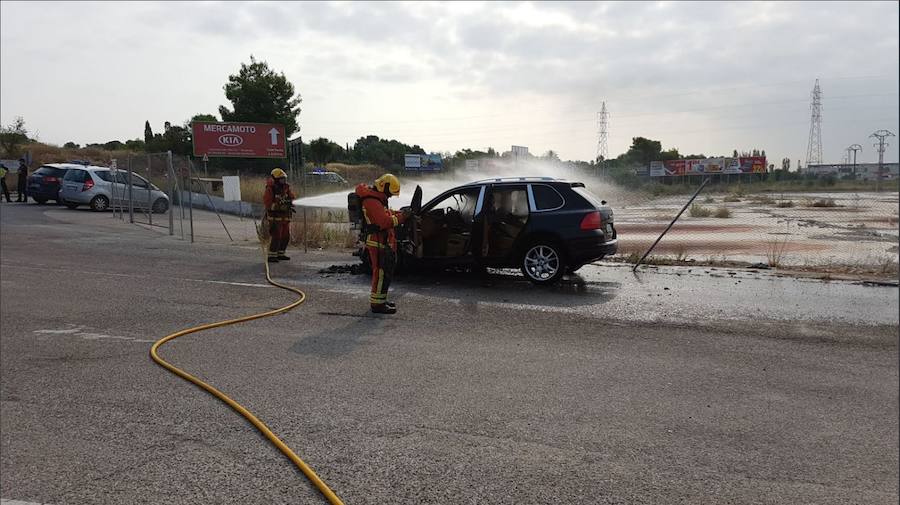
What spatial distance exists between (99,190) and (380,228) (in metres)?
19.8

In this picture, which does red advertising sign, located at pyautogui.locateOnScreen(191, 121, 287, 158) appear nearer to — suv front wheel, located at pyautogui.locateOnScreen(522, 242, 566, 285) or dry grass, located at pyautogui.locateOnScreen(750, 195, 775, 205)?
suv front wheel, located at pyautogui.locateOnScreen(522, 242, 566, 285)

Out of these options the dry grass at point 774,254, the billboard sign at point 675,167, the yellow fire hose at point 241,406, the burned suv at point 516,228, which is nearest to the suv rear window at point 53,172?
the burned suv at point 516,228

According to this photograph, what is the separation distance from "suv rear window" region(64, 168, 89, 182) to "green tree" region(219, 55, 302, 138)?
60.5 feet

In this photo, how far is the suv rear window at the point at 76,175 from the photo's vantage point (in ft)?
76.6

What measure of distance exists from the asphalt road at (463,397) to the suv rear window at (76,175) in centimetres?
1596

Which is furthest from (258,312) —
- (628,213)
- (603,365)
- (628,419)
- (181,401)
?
(628,213)

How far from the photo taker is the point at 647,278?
10.6m

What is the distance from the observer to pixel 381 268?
7781mm

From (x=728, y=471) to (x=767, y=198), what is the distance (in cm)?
3261

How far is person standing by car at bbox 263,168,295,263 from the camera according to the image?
40.2ft

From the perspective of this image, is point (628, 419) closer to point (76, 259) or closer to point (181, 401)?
point (181, 401)

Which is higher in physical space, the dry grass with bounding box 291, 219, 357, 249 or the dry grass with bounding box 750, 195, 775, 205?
the dry grass with bounding box 750, 195, 775, 205

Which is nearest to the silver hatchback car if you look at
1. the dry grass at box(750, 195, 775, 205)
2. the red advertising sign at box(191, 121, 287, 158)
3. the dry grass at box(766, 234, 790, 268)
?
the red advertising sign at box(191, 121, 287, 158)

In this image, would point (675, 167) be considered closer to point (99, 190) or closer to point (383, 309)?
point (99, 190)
